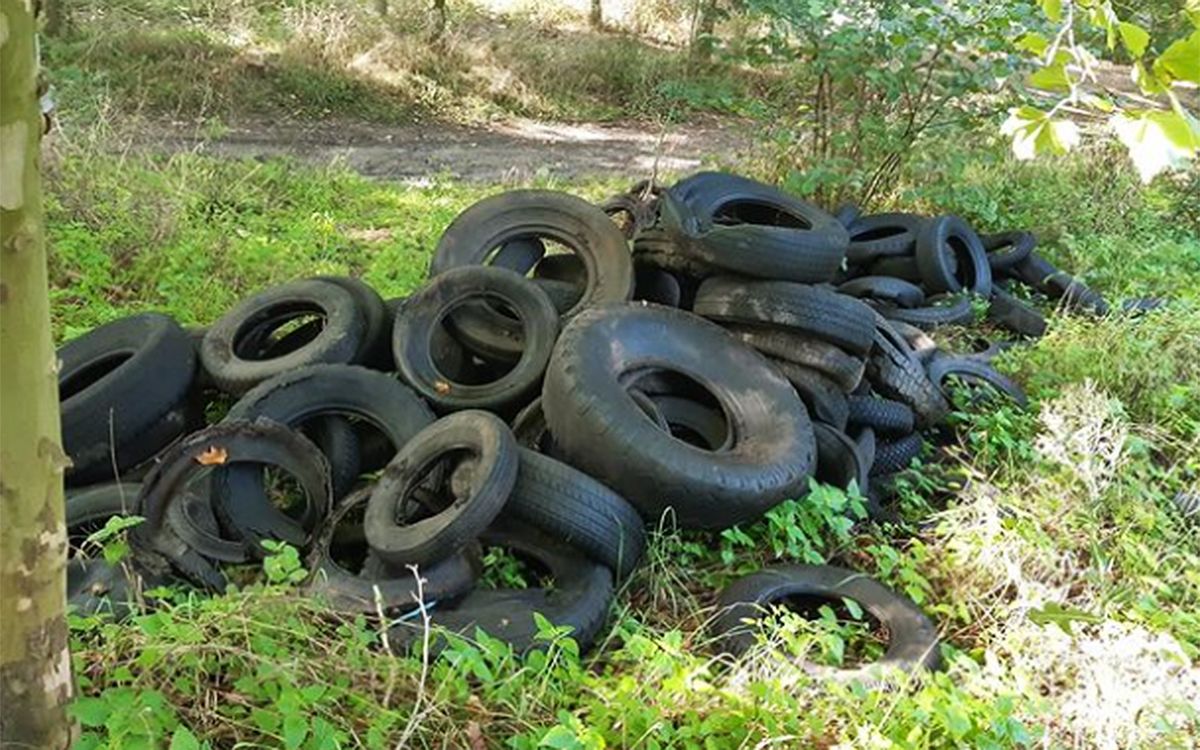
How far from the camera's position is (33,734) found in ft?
7.04

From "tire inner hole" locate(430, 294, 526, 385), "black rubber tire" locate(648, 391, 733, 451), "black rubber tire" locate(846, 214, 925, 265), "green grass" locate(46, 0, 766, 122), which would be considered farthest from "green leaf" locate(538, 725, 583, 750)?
"green grass" locate(46, 0, 766, 122)

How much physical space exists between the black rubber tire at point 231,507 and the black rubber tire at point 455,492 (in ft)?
0.96

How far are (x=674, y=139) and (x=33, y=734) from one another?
12.9 m

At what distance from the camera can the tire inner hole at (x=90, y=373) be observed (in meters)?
4.72

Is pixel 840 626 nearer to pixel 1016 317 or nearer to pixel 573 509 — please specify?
pixel 573 509

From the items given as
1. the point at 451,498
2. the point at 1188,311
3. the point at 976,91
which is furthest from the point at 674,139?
the point at 451,498

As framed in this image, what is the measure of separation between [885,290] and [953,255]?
1.08m

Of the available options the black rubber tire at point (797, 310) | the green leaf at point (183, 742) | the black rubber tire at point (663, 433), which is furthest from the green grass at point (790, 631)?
the black rubber tire at point (797, 310)

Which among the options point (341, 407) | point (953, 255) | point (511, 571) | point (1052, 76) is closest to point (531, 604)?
point (511, 571)

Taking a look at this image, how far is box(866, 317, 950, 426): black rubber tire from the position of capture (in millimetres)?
5180

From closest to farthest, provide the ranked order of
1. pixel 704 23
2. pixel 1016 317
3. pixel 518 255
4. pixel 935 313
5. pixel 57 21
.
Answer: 1. pixel 518 255
2. pixel 935 313
3. pixel 1016 317
4. pixel 57 21
5. pixel 704 23

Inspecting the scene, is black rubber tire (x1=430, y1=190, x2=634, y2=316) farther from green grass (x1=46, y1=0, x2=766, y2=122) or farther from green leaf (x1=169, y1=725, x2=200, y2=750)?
green grass (x1=46, y1=0, x2=766, y2=122)

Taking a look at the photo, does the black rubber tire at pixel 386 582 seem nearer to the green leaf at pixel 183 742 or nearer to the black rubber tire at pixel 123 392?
the green leaf at pixel 183 742

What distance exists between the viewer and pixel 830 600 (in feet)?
12.9
